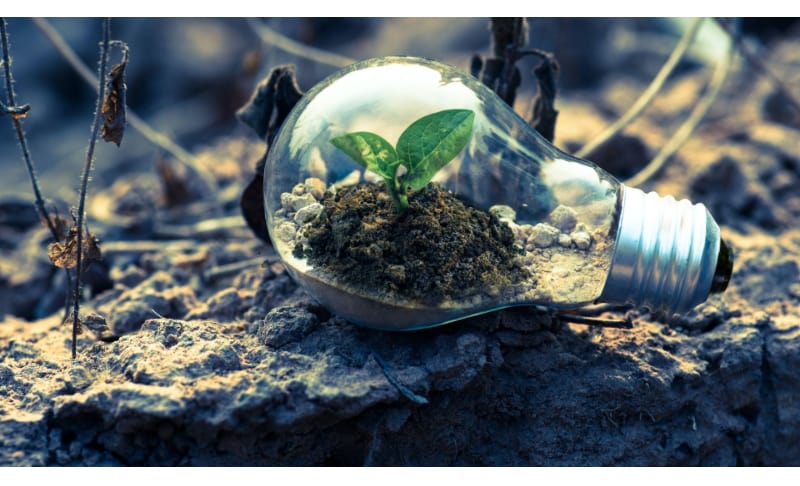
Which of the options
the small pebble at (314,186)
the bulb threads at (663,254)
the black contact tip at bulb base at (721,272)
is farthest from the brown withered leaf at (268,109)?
the black contact tip at bulb base at (721,272)

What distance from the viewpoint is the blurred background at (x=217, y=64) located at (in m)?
3.87

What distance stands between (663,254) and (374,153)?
61 centimetres

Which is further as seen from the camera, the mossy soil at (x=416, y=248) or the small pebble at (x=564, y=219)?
the small pebble at (x=564, y=219)

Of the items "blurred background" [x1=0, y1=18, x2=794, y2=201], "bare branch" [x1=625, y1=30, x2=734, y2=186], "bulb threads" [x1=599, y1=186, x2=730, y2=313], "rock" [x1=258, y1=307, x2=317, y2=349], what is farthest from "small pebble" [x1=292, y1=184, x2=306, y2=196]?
"blurred background" [x1=0, y1=18, x2=794, y2=201]

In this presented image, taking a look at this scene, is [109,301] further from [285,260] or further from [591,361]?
[591,361]

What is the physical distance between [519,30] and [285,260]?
2.88 ft

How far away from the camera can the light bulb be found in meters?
1.68

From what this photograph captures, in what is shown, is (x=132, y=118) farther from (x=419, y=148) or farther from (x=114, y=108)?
(x=419, y=148)

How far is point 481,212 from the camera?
176 centimetres

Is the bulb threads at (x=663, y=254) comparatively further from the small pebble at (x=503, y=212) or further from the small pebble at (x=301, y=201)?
the small pebble at (x=301, y=201)

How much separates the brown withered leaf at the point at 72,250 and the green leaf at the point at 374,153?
575mm

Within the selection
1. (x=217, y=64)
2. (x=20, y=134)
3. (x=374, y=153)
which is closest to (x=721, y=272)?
(x=374, y=153)

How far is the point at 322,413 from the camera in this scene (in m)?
1.58

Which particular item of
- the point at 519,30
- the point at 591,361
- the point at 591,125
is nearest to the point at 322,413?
the point at 591,361
